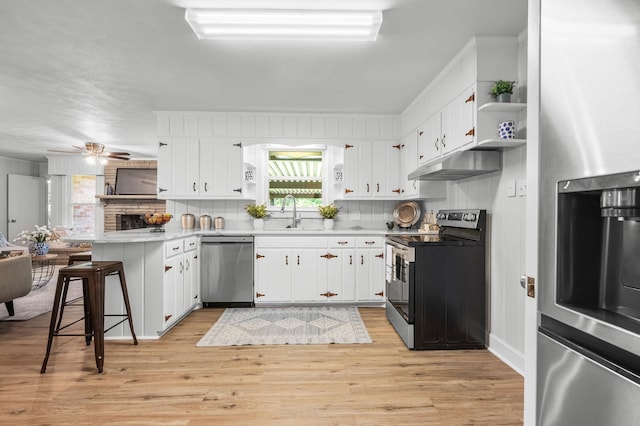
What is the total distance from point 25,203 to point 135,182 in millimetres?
2411

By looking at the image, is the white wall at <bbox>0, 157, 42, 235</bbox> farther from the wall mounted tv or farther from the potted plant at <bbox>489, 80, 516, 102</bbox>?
the potted plant at <bbox>489, 80, 516, 102</bbox>

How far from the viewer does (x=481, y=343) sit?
2.89 m

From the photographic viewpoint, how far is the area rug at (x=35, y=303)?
3766 mm

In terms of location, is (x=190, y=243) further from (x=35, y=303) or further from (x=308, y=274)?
(x=35, y=303)

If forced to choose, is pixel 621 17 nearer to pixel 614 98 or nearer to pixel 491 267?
pixel 614 98

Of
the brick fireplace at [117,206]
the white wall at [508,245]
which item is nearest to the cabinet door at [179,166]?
the white wall at [508,245]

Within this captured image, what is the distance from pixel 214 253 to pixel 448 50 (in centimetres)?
317

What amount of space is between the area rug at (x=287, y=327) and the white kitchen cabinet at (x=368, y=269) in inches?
9.6

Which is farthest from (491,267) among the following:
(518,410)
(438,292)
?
(518,410)

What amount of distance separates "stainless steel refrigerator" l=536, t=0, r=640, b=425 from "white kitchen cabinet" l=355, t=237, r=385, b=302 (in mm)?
3247

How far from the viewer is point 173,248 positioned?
3.38 m

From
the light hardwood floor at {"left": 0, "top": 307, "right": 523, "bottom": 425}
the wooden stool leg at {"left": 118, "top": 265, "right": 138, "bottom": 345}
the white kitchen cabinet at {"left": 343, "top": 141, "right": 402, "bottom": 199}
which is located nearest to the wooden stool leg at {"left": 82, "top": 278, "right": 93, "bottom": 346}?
the light hardwood floor at {"left": 0, "top": 307, "right": 523, "bottom": 425}

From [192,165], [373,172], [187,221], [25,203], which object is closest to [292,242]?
[373,172]

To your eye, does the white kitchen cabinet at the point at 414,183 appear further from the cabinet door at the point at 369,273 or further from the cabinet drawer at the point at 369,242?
the cabinet door at the point at 369,273
